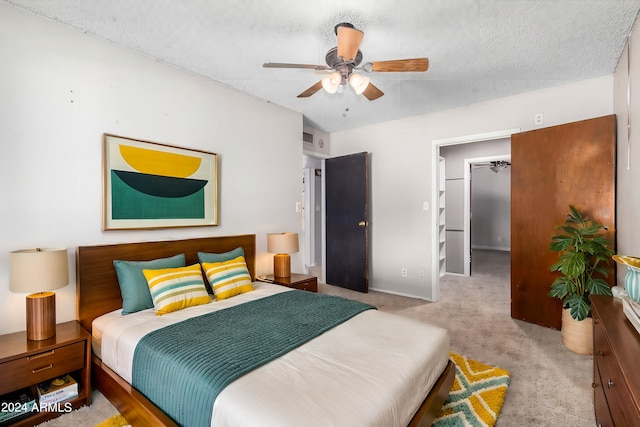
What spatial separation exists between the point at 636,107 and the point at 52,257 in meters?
4.05

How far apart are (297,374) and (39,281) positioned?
5.40ft

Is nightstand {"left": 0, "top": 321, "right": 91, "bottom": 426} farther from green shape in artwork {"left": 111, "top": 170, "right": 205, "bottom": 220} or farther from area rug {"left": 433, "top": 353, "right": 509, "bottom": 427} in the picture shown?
area rug {"left": 433, "top": 353, "right": 509, "bottom": 427}

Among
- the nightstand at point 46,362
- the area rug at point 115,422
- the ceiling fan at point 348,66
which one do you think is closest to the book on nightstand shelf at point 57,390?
the nightstand at point 46,362

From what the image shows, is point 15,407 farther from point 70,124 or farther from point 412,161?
point 412,161

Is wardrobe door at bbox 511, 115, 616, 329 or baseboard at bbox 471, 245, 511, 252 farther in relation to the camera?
baseboard at bbox 471, 245, 511, 252

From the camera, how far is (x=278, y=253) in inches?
134

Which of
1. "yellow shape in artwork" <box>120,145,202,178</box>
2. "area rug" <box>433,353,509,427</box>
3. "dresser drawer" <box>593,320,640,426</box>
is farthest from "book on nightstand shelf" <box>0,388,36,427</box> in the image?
"dresser drawer" <box>593,320,640,426</box>

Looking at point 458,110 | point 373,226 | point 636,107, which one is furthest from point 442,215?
point 636,107

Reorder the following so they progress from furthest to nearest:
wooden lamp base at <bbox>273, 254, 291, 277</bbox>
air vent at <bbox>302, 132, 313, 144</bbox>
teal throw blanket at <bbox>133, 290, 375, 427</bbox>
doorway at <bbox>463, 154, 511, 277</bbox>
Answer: doorway at <bbox>463, 154, 511, 277</bbox> → air vent at <bbox>302, 132, 313, 144</bbox> → wooden lamp base at <bbox>273, 254, 291, 277</bbox> → teal throw blanket at <bbox>133, 290, 375, 427</bbox>

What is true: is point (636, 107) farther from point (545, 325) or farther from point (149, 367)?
point (149, 367)

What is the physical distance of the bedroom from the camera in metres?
2.01

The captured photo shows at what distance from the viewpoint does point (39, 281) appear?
1.79 meters

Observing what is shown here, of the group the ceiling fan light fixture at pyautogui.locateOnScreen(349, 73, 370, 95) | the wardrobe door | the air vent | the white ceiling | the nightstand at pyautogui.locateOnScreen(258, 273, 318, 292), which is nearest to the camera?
the white ceiling

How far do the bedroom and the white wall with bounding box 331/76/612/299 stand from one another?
0.6 inches
